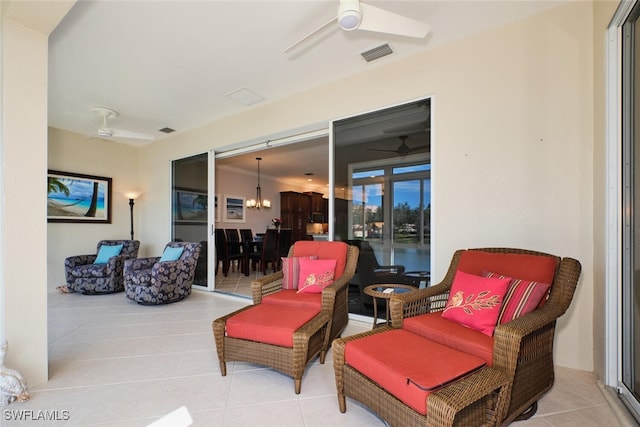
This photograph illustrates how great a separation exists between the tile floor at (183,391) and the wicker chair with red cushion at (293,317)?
0.17 metres

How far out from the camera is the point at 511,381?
139 centimetres

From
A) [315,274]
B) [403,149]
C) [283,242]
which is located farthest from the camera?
[283,242]

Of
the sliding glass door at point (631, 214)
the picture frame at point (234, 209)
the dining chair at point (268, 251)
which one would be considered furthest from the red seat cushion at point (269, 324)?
the picture frame at point (234, 209)

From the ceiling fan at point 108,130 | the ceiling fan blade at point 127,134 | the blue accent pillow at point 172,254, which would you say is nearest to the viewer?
the ceiling fan at point 108,130

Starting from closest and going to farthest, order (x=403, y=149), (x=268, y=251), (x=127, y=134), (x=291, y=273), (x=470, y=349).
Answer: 1. (x=470, y=349)
2. (x=291, y=273)
3. (x=403, y=149)
4. (x=127, y=134)
5. (x=268, y=251)

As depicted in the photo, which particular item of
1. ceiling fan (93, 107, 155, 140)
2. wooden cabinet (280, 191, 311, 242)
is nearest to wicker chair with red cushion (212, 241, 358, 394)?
ceiling fan (93, 107, 155, 140)

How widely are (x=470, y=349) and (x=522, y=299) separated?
447 mm

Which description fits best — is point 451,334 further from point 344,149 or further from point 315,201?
point 315,201

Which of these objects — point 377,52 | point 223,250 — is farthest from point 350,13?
point 223,250

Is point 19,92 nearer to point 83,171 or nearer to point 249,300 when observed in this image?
point 249,300

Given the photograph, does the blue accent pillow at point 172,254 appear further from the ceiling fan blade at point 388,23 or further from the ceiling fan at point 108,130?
the ceiling fan blade at point 388,23

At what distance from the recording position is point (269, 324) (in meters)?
2.01

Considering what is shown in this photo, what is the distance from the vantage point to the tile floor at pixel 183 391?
1631 millimetres

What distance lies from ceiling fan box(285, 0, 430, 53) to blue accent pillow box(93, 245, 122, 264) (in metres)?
4.76
